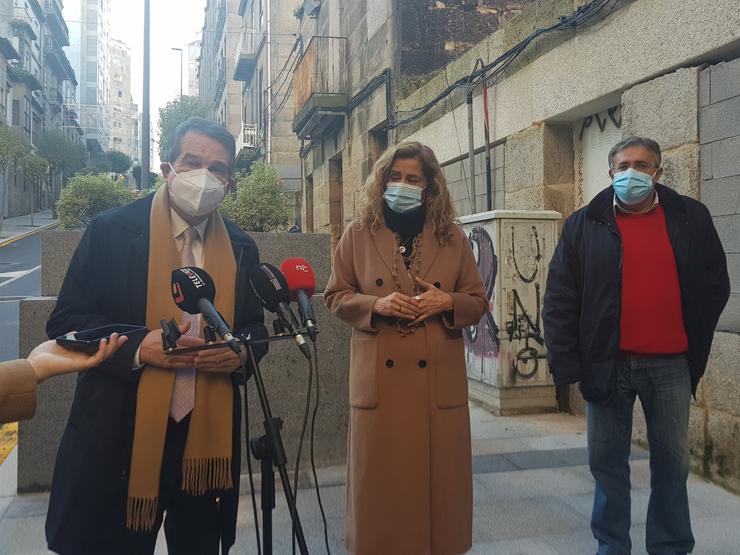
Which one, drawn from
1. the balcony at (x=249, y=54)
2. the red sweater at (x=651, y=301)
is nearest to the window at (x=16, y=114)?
the balcony at (x=249, y=54)

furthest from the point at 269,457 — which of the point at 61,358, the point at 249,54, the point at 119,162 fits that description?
the point at 119,162

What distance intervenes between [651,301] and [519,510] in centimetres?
160

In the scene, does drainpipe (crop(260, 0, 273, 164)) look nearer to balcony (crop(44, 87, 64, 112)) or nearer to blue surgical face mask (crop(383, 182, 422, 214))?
blue surgical face mask (crop(383, 182, 422, 214))

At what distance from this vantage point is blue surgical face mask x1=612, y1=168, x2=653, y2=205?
2.88 m

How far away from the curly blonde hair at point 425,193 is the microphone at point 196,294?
1.15 metres

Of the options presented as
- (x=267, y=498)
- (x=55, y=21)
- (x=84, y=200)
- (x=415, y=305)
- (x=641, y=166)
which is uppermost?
(x=55, y=21)

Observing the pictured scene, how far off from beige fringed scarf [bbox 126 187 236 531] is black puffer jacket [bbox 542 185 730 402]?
59.4 inches

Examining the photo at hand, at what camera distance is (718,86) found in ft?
13.5

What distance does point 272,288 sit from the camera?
6.48 ft

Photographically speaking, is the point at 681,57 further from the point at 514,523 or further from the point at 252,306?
the point at 252,306

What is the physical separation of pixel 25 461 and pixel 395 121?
6.90 meters

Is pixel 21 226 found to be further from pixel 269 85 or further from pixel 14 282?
pixel 14 282

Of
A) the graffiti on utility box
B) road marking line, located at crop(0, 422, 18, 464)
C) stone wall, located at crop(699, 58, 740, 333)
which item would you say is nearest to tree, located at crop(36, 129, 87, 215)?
road marking line, located at crop(0, 422, 18, 464)

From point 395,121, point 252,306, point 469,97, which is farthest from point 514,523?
point 395,121
